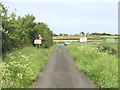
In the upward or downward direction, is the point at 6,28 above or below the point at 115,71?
above

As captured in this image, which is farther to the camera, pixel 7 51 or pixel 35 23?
pixel 35 23

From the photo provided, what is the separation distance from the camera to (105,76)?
1953 cm

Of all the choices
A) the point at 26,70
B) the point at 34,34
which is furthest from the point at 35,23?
the point at 26,70

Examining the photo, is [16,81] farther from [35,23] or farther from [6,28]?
[35,23]

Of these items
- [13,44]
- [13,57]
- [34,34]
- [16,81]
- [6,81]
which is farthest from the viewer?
[34,34]

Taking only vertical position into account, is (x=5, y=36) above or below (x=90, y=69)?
above

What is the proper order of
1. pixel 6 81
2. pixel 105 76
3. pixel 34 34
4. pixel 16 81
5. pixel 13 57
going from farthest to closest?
1. pixel 34 34
2. pixel 13 57
3. pixel 105 76
4. pixel 16 81
5. pixel 6 81

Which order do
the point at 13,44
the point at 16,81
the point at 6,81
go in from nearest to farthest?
the point at 6,81 → the point at 16,81 → the point at 13,44

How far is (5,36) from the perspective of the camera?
25.4 meters

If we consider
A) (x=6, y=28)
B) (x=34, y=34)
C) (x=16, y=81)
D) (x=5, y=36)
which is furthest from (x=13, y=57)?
(x=34, y=34)

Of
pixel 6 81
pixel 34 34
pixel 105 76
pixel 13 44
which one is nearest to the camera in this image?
pixel 6 81

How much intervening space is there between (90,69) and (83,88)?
6350mm

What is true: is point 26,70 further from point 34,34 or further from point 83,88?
point 34,34

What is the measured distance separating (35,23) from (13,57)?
90.6 ft
